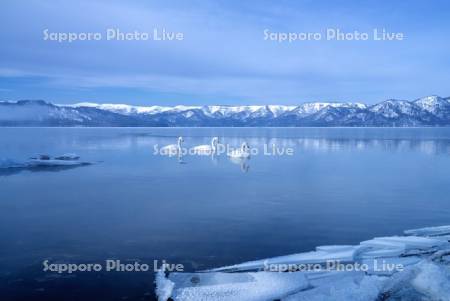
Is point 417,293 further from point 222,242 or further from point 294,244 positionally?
point 222,242

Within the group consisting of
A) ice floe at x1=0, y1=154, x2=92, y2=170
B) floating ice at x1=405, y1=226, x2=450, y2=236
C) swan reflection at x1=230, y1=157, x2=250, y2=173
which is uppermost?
ice floe at x1=0, y1=154, x2=92, y2=170

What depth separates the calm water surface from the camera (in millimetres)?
12992

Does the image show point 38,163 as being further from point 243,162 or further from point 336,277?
point 336,277

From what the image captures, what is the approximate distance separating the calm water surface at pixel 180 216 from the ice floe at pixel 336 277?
863 mm

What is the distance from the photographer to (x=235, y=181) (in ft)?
98.0

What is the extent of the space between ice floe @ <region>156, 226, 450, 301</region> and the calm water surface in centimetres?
86

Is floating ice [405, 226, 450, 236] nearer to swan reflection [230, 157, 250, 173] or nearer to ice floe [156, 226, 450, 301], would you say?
ice floe [156, 226, 450, 301]

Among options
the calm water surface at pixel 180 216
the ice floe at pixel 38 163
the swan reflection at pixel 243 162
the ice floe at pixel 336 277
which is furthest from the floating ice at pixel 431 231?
the ice floe at pixel 38 163

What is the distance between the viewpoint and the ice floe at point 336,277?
32.6 ft

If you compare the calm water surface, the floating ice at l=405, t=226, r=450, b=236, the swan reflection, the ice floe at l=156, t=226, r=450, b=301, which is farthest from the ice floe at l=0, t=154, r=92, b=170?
the floating ice at l=405, t=226, r=450, b=236

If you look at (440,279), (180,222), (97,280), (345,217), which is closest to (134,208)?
(180,222)

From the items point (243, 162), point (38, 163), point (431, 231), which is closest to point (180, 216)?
point (431, 231)

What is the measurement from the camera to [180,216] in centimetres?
1927

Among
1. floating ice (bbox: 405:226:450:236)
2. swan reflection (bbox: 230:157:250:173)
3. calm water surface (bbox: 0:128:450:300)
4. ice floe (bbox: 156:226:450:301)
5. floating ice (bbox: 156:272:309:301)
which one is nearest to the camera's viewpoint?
ice floe (bbox: 156:226:450:301)
